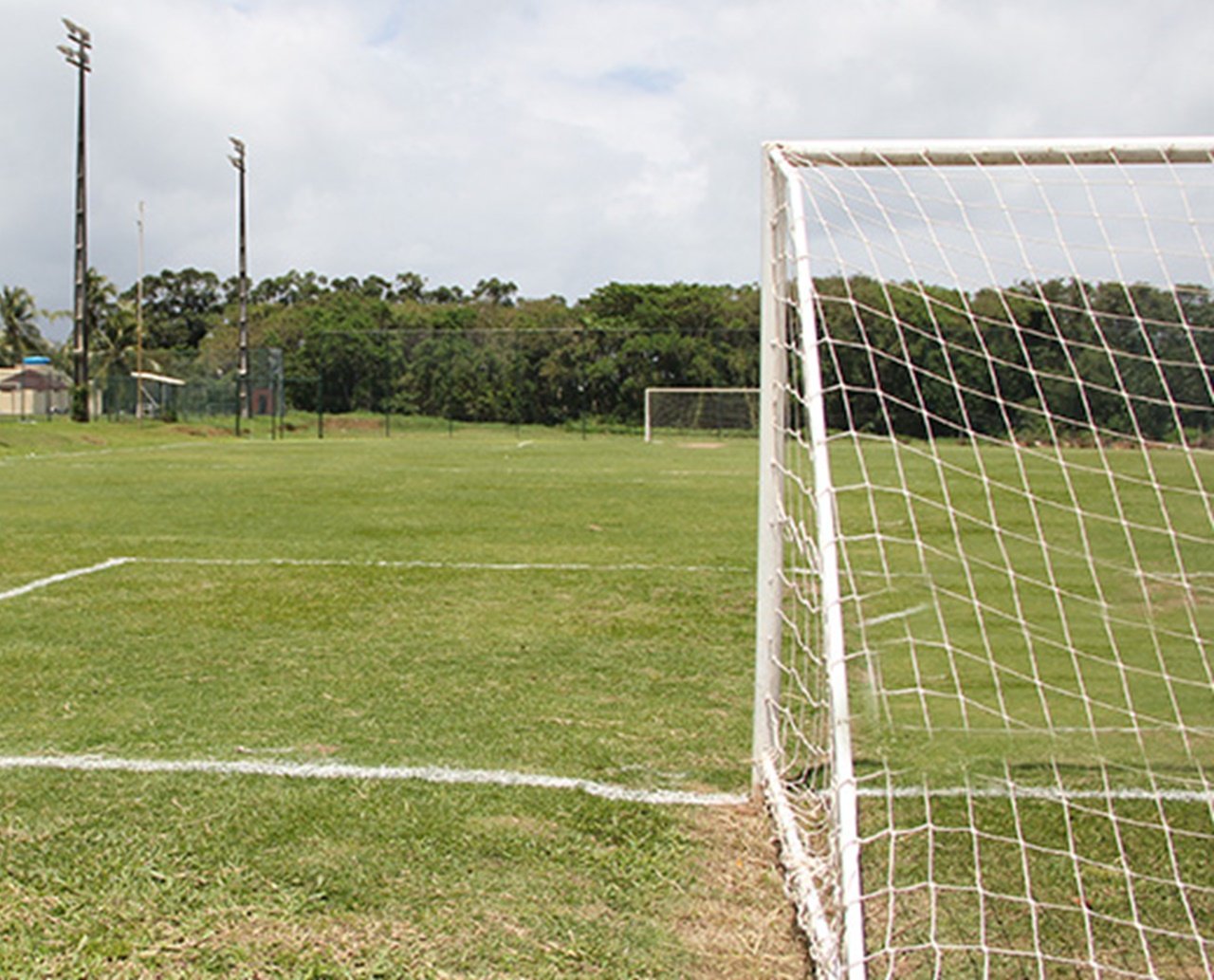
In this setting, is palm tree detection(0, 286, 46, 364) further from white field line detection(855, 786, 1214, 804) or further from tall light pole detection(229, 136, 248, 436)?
white field line detection(855, 786, 1214, 804)

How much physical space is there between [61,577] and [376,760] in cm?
417

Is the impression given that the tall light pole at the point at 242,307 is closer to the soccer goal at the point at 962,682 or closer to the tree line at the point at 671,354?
the tree line at the point at 671,354

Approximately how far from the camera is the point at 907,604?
6445 mm

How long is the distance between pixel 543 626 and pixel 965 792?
8.93 ft

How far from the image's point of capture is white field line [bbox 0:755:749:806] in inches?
127

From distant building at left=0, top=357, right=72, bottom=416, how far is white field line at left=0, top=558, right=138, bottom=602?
51.0m

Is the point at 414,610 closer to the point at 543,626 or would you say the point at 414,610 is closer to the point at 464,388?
the point at 543,626

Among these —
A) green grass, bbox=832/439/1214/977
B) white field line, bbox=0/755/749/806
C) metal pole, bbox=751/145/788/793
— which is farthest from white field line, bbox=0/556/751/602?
metal pole, bbox=751/145/788/793

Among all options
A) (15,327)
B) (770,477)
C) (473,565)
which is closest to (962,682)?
(770,477)

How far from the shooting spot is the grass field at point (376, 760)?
2387mm

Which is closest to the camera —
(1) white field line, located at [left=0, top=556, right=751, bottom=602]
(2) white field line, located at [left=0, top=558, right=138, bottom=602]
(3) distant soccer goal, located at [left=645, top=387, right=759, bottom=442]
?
(2) white field line, located at [left=0, top=558, right=138, bottom=602]

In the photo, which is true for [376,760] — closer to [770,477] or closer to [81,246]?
[770,477]

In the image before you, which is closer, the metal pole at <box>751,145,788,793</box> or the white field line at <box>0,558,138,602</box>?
the metal pole at <box>751,145,788,793</box>

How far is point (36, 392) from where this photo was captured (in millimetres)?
55031
